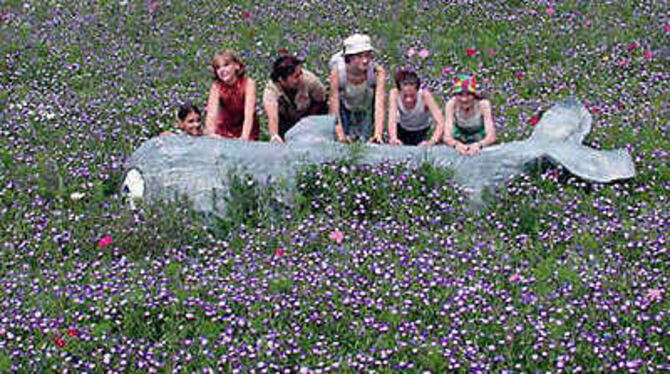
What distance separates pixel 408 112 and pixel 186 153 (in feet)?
8.98

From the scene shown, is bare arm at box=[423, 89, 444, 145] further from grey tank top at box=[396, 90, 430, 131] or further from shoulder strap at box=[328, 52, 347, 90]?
shoulder strap at box=[328, 52, 347, 90]

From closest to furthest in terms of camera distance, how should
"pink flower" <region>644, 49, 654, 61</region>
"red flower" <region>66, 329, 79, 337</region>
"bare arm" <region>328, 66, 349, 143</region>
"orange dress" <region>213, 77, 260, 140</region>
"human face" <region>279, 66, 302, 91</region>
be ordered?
"red flower" <region>66, 329, 79, 337</region>, "human face" <region>279, 66, 302, 91</region>, "bare arm" <region>328, 66, 349, 143</region>, "orange dress" <region>213, 77, 260, 140</region>, "pink flower" <region>644, 49, 654, 61</region>

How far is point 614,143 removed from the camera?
943 cm

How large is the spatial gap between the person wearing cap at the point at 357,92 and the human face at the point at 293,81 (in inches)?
15.1

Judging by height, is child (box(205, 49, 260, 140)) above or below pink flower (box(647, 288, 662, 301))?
above

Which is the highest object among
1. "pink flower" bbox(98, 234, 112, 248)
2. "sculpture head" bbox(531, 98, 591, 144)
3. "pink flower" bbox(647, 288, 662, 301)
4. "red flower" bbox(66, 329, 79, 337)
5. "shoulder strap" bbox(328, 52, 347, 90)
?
"shoulder strap" bbox(328, 52, 347, 90)

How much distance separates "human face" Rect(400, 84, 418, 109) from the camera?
31.7 feet

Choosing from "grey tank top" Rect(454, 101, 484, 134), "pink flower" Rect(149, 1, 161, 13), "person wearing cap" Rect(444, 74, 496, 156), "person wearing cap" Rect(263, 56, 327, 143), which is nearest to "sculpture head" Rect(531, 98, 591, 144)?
"person wearing cap" Rect(444, 74, 496, 156)

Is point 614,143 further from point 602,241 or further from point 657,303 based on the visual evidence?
point 657,303

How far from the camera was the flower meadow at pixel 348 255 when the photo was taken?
18.7 ft

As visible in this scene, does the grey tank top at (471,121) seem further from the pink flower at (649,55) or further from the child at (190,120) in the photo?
the pink flower at (649,55)

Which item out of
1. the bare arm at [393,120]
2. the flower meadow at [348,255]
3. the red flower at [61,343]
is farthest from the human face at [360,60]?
the red flower at [61,343]

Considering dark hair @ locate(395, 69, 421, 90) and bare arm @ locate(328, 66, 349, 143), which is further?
bare arm @ locate(328, 66, 349, 143)

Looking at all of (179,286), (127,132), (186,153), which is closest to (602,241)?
(179,286)
